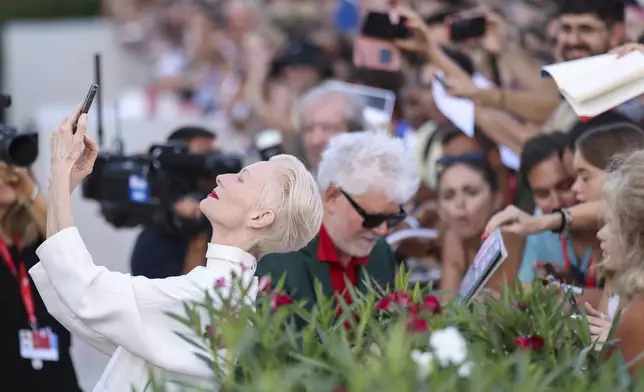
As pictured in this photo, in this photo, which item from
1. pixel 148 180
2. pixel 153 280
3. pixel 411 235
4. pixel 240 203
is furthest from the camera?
pixel 411 235

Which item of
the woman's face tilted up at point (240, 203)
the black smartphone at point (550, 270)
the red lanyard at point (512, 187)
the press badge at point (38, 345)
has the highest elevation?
the woman's face tilted up at point (240, 203)

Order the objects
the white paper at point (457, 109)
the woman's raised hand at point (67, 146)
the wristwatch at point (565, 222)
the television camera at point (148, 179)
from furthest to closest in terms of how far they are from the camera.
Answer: the white paper at point (457, 109), the television camera at point (148, 179), the wristwatch at point (565, 222), the woman's raised hand at point (67, 146)

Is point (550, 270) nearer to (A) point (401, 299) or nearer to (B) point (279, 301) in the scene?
(A) point (401, 299)

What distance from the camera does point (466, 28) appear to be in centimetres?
621

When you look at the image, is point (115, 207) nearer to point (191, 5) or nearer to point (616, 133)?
point (616, 133)

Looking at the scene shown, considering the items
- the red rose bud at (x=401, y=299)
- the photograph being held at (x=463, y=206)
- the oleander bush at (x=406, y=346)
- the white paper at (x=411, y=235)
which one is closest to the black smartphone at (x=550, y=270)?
the oleander bush at (x=406, y=346)

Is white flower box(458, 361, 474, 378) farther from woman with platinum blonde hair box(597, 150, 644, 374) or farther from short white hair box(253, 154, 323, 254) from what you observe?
short white hair box(253, 154, 323, 254)

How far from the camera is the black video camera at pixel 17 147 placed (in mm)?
4539

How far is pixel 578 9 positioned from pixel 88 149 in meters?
2.81

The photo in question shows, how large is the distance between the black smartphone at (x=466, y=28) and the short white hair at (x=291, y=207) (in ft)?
8.35

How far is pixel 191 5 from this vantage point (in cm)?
1680

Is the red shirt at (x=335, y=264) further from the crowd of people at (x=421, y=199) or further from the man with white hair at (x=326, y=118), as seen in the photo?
the man with white hair at (x=326, y=118)

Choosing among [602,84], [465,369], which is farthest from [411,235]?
[465,369]

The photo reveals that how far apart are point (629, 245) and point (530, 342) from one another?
1.25ft
